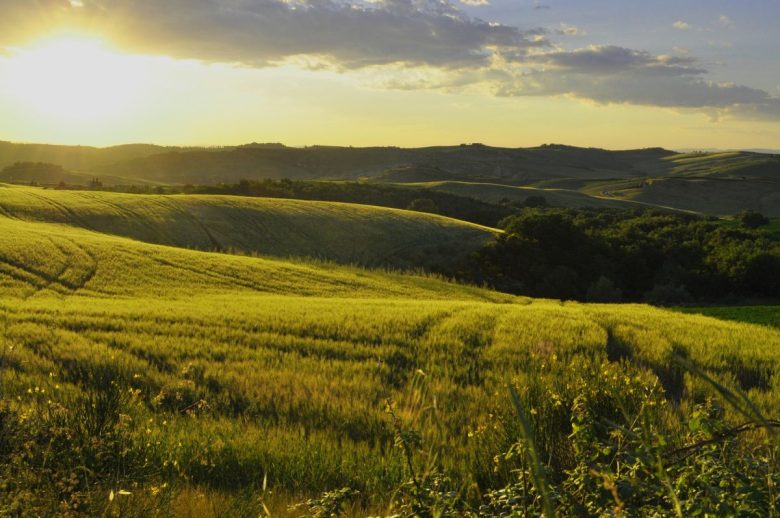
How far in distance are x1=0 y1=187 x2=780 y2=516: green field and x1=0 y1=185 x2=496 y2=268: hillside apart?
15.3 metres

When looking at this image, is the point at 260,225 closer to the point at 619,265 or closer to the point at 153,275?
the point at 153,275

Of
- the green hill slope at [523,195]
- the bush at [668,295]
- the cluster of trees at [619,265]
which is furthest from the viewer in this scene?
the green hill slope at [523,195]

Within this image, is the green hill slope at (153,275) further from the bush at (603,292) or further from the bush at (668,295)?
the bush at (668,295)

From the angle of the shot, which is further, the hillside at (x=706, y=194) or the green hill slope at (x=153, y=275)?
the hillside at (x=706, y=194)

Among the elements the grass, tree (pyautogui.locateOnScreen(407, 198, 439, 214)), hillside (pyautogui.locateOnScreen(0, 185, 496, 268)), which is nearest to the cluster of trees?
hillside (pyautogui.locateOnScreen(0, 185, 496, 268))

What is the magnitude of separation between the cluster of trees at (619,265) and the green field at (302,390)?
70.1 feet

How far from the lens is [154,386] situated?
10.0 meters

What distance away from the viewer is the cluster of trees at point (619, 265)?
2013 inches

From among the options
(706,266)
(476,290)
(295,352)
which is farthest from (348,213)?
(295,352)

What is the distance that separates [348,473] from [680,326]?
18.1 meters

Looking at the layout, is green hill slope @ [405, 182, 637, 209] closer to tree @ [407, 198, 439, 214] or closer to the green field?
tree @ [407, 198, 439, 214]

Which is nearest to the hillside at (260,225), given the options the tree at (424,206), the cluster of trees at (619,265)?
the cluster of trees at (619,265)

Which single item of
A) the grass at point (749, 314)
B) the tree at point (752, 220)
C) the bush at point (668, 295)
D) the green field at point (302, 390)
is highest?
the green field at point (302, 390)

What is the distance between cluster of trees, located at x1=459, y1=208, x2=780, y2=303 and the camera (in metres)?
51.1
